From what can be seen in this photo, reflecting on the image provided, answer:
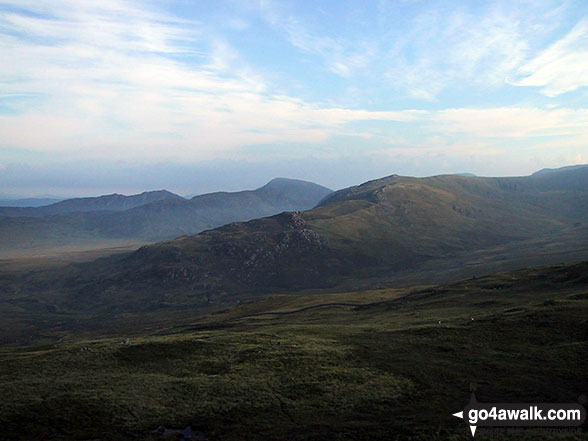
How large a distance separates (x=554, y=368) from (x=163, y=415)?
42.9 metres

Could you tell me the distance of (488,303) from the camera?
295 feet

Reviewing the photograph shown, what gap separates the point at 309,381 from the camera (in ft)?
154

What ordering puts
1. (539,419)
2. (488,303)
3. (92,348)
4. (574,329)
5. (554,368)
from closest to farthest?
(539,419), (554,368), (574,329), (92,348), (488,303)

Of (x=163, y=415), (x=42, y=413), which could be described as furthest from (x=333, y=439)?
(x=42, y=413)

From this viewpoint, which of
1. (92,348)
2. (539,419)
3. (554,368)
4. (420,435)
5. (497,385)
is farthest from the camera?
(92,348)

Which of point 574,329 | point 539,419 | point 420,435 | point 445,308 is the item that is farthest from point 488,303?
point 420,435

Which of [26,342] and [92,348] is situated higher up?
[92,348]

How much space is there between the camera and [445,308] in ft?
308

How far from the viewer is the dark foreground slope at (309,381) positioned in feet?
117

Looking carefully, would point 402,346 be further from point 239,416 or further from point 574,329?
point 239,416

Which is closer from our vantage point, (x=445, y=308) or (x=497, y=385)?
(x=497, y=385)

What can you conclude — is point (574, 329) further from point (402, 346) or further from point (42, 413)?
point (42, 413)

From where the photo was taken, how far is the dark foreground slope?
35688mm

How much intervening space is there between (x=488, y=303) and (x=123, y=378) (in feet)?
248
